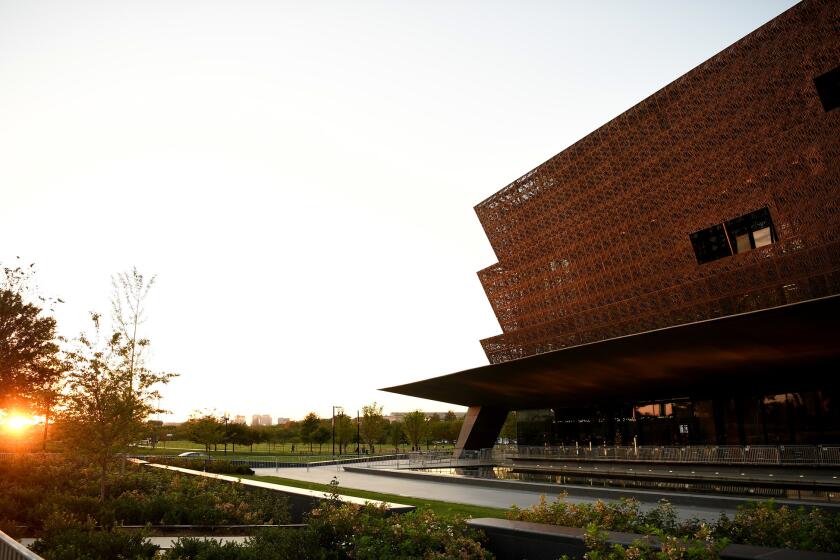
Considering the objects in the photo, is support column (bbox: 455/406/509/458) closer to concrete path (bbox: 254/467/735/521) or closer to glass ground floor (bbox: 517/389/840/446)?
glass ground floor (bbox: 517/389/840/446)

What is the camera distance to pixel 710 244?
3130 centimetres

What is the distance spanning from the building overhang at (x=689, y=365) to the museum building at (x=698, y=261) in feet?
0.37

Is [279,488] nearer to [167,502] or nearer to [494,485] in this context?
[167,502]

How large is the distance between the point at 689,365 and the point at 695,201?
352 inches

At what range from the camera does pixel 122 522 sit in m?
12.5

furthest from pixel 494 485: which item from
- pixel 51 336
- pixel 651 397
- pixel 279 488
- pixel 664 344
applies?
pixel 51 336

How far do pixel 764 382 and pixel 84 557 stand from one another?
30.0 meters

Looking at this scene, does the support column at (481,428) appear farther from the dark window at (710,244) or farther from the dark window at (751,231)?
the dark window at (751,231)

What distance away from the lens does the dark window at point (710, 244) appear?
1198 inches

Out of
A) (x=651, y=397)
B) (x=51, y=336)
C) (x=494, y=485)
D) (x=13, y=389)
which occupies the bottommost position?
(x=494, y=485)

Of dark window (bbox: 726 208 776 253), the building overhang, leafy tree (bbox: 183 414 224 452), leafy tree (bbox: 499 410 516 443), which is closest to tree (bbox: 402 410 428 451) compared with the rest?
leafy tree (bbox: 183 414 224 452)

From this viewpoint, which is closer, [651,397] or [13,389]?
[13,389]

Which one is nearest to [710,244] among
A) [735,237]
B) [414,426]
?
[735,237]

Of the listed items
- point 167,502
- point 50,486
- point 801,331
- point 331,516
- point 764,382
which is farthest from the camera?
point 764,382
